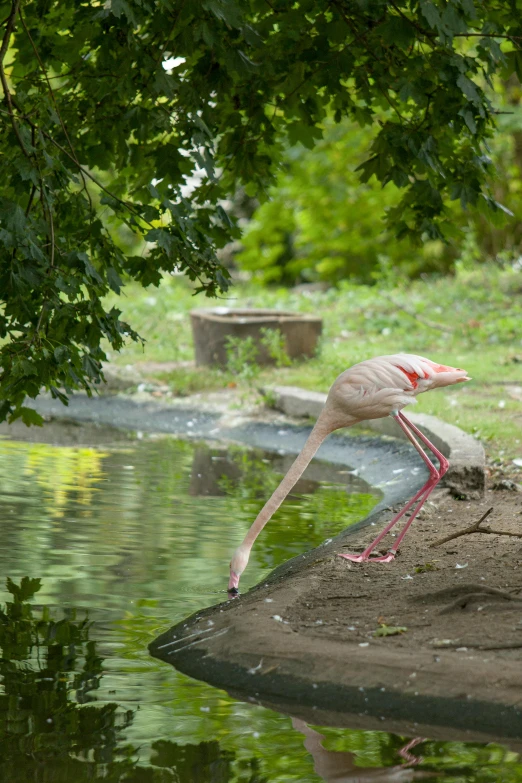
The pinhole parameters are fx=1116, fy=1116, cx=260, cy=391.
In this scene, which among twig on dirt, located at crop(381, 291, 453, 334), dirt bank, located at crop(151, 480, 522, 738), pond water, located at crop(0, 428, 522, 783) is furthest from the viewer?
twig on dirt, located at crop(381, 291, 453, 334)

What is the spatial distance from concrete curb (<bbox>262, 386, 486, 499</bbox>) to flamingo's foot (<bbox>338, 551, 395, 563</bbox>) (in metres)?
1.38

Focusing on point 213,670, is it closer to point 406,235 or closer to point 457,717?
point 457,717

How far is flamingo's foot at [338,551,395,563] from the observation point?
553 cm

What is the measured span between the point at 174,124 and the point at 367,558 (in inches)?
91.7

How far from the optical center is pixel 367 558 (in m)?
5.59

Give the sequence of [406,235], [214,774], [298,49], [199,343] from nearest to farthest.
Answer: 1. [214,774]
2. [298,49]
3. [406,235]
4. [199,343]

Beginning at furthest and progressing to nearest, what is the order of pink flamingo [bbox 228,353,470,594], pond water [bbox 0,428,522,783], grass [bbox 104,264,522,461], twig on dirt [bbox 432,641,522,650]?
grass [bbox 104,264,522,461] → pink flamingo [bbox 228,353,470,594] → twig on dirt [bbox 432,641,522,650] → pond water [bbox 0,428,522,783]

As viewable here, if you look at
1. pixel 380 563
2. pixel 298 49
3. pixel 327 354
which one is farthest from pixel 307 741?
pixel 327 354

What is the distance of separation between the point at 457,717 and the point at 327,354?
8901mm

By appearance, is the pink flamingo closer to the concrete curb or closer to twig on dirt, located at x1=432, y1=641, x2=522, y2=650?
the concrete curb

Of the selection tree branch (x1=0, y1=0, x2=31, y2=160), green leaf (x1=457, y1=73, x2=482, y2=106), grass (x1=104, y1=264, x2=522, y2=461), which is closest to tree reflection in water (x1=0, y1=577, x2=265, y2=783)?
tree branch (x1=0, y1=0, x2=31, y2=160)

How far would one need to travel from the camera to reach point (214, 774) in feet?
11.5

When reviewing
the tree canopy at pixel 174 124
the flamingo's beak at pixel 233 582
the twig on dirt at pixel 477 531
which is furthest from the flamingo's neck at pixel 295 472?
the tree canopy at pixel 174 124

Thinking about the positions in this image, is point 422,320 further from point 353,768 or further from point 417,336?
point 353,768
